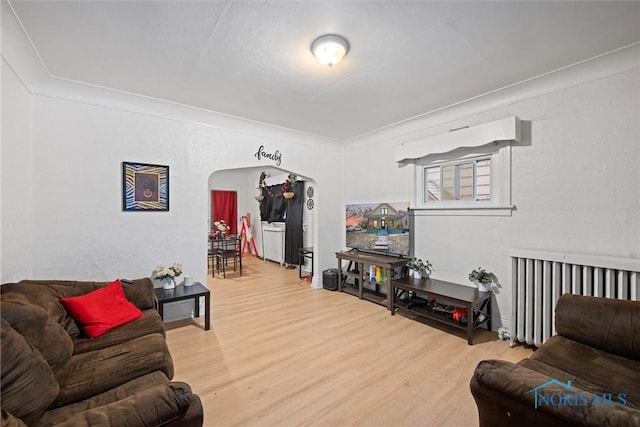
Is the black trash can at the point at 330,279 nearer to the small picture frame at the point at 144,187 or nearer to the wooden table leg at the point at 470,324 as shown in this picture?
the wooden table leg at the point at 470,324

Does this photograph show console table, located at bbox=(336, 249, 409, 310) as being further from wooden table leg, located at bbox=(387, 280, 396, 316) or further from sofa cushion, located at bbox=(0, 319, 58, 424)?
sofa cushion, located at bbox=(0, 319, 58, 424)

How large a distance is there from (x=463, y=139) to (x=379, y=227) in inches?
64.5

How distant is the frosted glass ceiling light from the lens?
2049mm

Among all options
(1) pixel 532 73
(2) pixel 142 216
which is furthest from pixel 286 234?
(1) pixel 532 73

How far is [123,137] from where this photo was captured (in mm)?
3098

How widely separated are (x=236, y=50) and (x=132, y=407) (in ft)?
7.71

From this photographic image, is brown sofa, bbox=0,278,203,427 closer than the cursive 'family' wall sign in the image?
Yes

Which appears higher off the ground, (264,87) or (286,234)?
(264,87)

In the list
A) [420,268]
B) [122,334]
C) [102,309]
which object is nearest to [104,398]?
[122,334]

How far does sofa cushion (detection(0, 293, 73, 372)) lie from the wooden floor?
88 centimetres

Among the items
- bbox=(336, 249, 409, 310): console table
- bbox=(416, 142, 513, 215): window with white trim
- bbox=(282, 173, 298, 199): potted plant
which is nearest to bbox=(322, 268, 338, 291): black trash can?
bbox=(336, 249, 409, 310): console table

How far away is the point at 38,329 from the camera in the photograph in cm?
152

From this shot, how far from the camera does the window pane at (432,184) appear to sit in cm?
370

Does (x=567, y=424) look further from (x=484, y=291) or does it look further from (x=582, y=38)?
(x=582, y=38)
